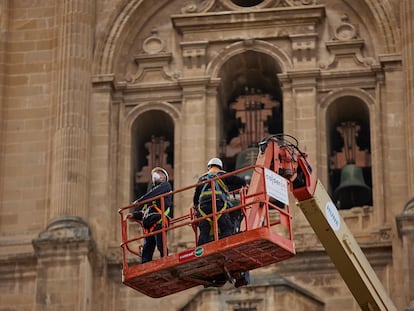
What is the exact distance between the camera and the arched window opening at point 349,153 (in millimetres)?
40312

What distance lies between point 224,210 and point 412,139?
34.2 ft

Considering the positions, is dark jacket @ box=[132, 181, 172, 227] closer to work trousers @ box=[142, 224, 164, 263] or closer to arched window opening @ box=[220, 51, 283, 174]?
work trousers @ box=[142, 224, 164, 263]

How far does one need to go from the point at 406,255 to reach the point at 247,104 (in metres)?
6.05

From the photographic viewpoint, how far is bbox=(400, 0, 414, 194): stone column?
39.3 meters

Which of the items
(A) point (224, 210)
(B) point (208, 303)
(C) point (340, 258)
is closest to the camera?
(A) point (224, 210)

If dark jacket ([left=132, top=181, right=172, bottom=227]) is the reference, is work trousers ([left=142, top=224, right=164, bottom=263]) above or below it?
below

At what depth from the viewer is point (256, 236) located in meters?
29.0

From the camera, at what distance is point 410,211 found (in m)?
38.0

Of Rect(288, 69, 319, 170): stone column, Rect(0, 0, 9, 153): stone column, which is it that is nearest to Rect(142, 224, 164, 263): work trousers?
Rect(288, 69, 319, 170): stone column

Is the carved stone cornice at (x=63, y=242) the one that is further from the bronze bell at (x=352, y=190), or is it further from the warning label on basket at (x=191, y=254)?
the warning label on basket at (x=191, y=254)

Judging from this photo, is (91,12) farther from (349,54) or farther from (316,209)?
(316,209)

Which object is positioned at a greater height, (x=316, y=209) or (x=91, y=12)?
(x=91, y=12)

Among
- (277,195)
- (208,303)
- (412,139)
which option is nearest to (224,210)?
(277,195)

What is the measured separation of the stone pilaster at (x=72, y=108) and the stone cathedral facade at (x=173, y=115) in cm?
4
